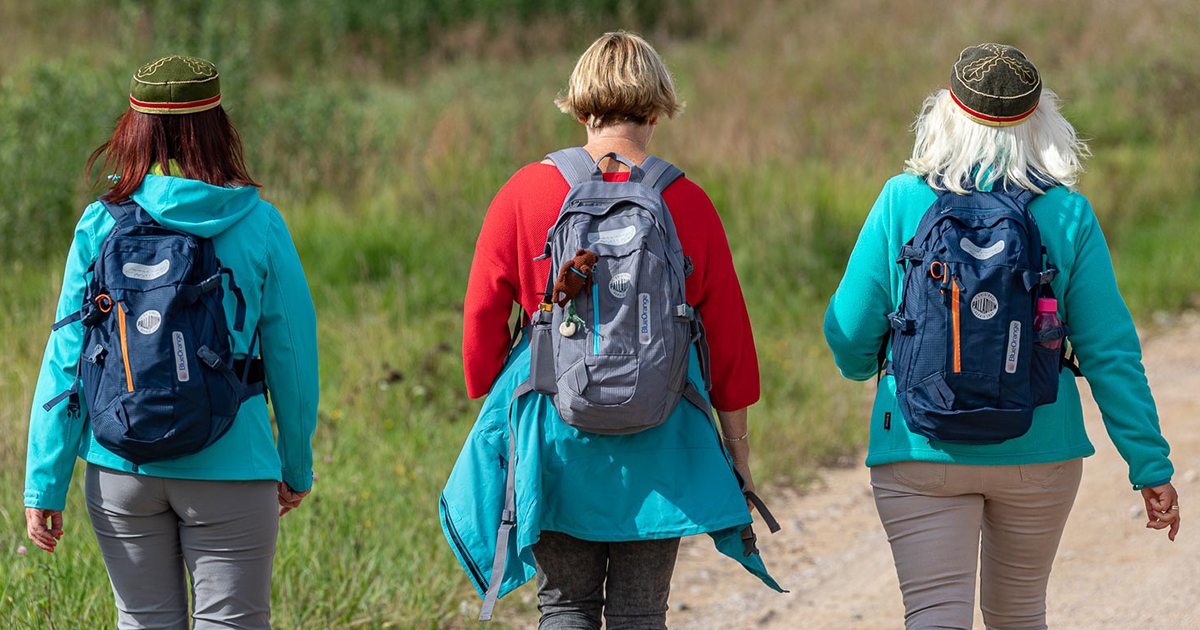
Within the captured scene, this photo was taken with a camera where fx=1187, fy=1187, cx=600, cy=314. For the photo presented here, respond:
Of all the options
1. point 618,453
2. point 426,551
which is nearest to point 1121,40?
point 426,551

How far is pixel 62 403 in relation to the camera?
2.60m

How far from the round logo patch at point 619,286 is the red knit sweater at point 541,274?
0.22 meters

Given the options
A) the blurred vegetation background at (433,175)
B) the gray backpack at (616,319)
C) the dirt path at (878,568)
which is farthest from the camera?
the blurred vegetation background at (433,175)

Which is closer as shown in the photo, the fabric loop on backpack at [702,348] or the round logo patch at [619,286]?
the round logo patch at [619,286]

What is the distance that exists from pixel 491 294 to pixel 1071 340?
137cm

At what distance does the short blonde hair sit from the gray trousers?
45.4 inches

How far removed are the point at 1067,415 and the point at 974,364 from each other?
0.33 meters

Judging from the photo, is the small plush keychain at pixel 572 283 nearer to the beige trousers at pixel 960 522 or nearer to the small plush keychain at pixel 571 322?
the small plush keychain at pixel 571 322

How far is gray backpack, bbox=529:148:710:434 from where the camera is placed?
101 inches

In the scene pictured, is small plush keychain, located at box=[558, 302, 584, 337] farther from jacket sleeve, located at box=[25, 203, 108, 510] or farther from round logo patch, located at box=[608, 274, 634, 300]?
jacket sleeve, located at box=[25, 203, 108, 510]

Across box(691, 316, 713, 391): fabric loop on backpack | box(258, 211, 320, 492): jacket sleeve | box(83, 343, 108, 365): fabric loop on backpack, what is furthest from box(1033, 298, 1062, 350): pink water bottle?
box(83, 343, 108, 365): fabric loop on backpack

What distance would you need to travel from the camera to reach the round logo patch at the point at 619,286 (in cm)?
256

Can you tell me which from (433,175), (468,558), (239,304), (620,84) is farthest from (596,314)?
(433,175)

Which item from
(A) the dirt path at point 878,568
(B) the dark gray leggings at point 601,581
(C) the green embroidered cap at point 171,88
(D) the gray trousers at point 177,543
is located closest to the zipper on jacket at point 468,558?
(B) the dark gray leggings at point 601,581
